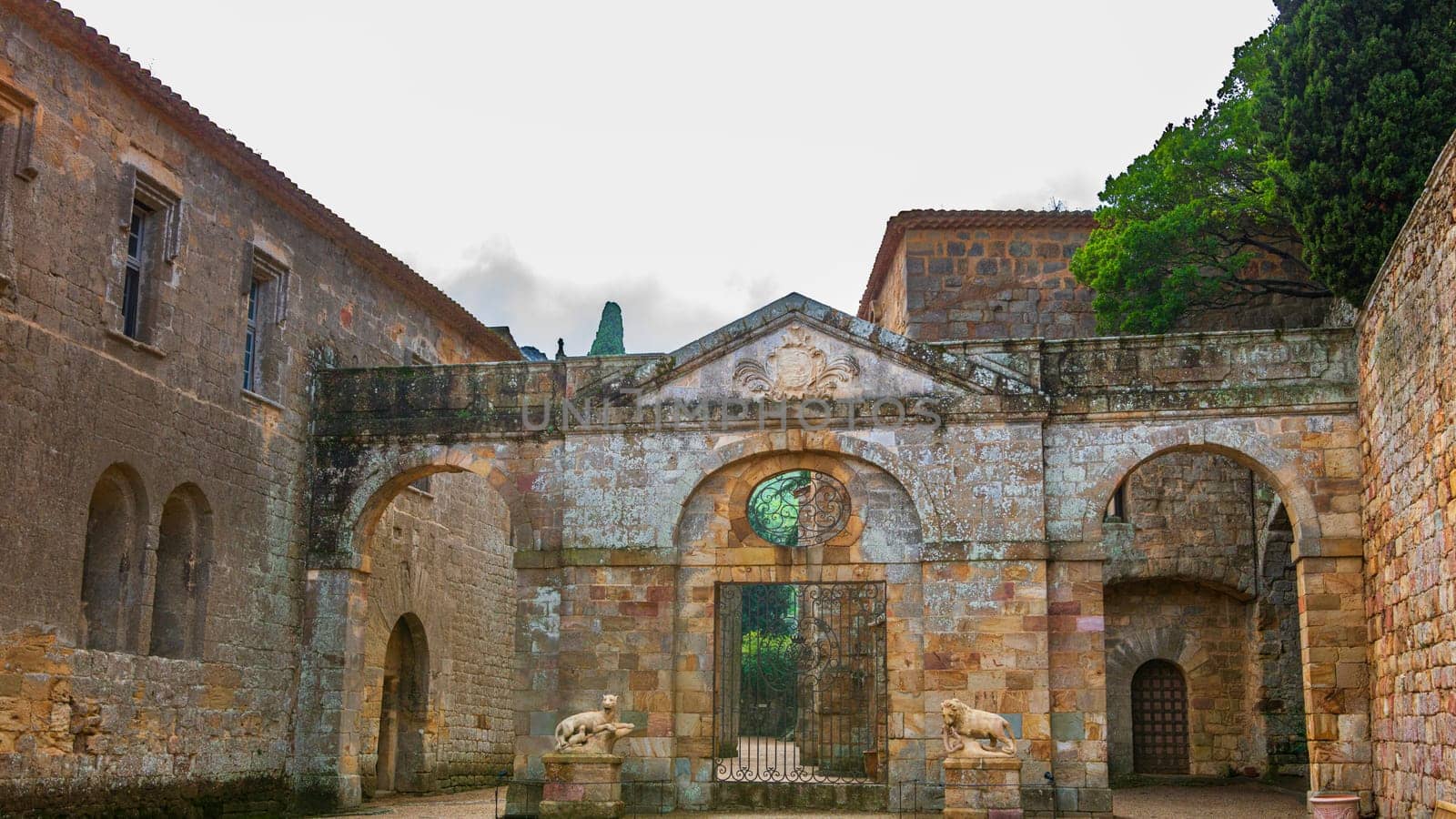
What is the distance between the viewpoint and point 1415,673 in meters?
13.3

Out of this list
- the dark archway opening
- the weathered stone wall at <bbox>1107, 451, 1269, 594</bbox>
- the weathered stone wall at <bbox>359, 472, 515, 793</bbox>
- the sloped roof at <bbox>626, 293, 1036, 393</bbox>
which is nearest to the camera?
the sloped roof at <bbox>626, 293, 1036, 393</bbox>

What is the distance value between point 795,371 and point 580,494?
2979 mm

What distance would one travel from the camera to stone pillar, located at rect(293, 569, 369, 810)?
17.3 meters

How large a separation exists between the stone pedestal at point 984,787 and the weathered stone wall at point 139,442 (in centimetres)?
793

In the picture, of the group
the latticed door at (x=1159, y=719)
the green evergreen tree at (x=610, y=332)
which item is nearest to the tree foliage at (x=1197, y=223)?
the latticed door at (x=1159, y=719)

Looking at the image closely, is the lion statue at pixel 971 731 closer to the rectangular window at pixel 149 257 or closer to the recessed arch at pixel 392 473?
the recessed arch at pixel 392 473

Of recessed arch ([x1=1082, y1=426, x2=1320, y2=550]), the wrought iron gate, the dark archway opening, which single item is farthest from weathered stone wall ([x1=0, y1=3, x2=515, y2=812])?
recessed arch ([x1=1082, y1=426, x2=1320, y2=550])

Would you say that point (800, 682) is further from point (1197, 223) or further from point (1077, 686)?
point (1197, 223)

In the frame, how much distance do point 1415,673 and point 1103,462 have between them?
14.3ft

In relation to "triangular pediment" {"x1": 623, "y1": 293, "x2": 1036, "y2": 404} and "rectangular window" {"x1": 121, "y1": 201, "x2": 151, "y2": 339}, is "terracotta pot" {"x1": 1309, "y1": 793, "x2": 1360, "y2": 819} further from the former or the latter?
"rectangular window" {"x1": 121, "y1": 201, "x2": 151, "y2": 339}

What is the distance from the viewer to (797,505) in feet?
57.3

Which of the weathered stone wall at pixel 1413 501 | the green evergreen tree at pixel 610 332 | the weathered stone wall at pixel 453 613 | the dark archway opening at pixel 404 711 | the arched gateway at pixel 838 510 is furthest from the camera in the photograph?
the green evergreen tree at pixel 610 332

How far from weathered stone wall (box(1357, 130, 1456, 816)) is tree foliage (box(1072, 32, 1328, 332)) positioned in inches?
198

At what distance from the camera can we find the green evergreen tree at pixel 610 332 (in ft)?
135
